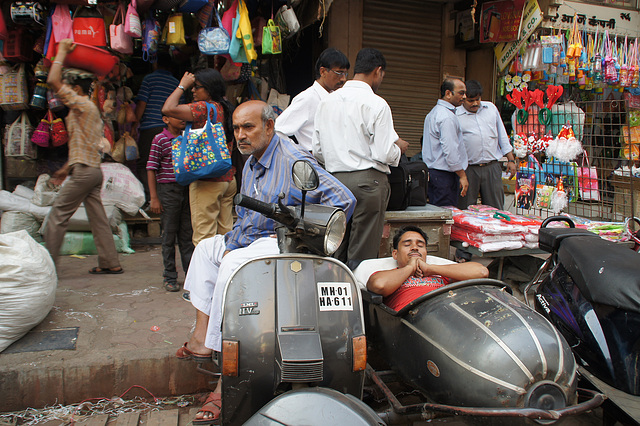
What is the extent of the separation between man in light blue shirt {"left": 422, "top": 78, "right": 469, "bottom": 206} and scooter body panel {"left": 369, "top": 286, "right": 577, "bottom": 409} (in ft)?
8.76

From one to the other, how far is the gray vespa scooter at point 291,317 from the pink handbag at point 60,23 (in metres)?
4.06

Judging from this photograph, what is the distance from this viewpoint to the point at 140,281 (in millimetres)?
4480

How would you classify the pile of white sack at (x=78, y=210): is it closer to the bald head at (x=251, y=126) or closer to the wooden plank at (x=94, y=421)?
the wooden plank at (x=94, y=421)

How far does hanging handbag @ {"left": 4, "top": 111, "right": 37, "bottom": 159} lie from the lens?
17.7 ft

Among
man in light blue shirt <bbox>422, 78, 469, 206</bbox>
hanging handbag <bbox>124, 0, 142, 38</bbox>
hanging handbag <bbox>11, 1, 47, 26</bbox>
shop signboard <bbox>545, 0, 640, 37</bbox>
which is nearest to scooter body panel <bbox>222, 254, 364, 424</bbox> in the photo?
man in light blue shirt <bbox>422, 78, 469, 206</bbox>

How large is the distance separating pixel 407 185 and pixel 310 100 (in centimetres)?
109

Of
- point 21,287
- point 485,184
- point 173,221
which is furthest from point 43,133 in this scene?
point 485,184

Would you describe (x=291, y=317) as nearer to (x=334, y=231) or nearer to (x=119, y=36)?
(x=334, y=231)

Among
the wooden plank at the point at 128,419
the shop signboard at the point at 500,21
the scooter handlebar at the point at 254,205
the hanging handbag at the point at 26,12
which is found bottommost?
the wooden plank at the point at 128,419

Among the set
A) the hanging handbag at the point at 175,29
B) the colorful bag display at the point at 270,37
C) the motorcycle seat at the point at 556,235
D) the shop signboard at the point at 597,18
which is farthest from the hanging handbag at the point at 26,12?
the shop signboard at the point at 597,18

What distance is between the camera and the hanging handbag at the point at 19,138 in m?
5.41

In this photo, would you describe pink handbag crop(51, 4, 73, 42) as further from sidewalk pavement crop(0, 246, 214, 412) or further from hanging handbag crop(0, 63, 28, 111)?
sidewalk pavement crop(0, 246, 214, 412)

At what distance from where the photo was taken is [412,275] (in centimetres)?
282

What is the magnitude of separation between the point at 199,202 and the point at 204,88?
3.11ft
